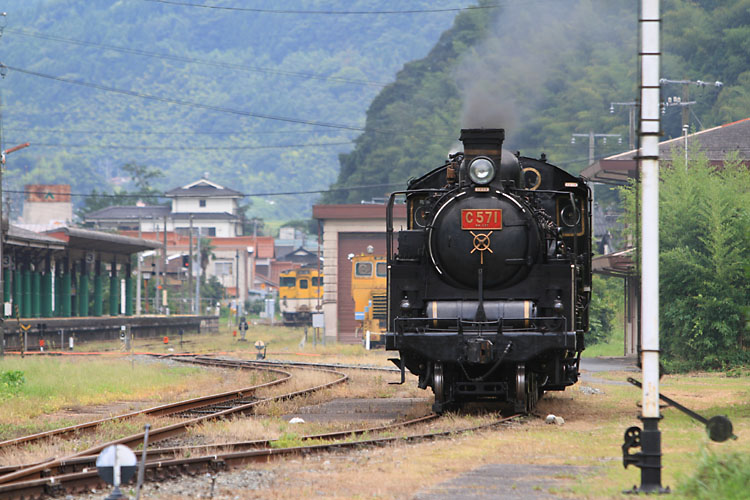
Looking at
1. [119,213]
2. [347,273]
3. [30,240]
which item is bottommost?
[347,273]

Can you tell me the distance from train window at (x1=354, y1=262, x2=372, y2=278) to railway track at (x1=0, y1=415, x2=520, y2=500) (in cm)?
2876

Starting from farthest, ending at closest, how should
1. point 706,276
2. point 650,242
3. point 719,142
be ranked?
point 719,142, point 706,276, point 650,242

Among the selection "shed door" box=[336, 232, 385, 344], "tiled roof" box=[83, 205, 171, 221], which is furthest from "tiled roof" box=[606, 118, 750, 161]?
"tiled roof" box=[83, 205, 171, 221]

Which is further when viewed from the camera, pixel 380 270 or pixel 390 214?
pixel 380 270

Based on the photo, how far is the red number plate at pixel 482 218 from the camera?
44.9ft

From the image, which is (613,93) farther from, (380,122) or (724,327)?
(724,327)

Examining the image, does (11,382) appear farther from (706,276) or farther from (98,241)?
(98,241)

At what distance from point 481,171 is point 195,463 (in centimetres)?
598

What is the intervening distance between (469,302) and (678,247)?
52.0ft

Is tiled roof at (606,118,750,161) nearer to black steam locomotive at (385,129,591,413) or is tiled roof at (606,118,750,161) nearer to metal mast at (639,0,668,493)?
black steam locomotive at (385,129,591,413)

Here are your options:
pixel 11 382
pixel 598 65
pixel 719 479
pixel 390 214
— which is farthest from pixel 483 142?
pixel 598 65

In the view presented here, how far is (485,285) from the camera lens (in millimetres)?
13992

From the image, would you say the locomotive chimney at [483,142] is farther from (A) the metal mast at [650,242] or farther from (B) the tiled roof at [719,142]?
(B) the tiled roof at [719,142]

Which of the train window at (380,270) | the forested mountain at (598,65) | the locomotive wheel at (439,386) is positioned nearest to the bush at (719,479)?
the locomotive wheel at (439,386)
